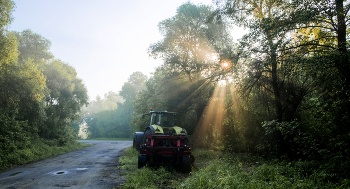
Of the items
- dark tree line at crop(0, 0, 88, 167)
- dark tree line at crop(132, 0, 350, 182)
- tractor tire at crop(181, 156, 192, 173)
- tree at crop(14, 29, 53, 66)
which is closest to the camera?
dark tree line at crop(132, 0, 350, 182)

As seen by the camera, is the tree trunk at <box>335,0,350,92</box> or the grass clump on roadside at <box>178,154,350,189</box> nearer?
the grass clump on roadside at <box>178,154,350,189</box>

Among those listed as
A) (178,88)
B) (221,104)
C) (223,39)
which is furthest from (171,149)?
(223,39)

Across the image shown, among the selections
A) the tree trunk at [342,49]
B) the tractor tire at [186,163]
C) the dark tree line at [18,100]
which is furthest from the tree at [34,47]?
the tree trunk at [342,49]

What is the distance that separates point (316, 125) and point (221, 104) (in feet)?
25.2

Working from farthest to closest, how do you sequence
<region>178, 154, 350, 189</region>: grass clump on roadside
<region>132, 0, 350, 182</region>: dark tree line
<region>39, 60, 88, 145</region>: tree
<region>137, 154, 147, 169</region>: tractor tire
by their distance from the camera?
<region>39, 60, 88, 145</region>: tree, <region>137, 154, 147, 169</region>: tractor tire, <region>132, 0, 350, 182</region>: dark tree line, <region>178, 154, 350, 189</region>: grass clump on roadside

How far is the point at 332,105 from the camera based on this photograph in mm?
6473

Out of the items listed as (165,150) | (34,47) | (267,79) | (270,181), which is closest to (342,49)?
(267,79)

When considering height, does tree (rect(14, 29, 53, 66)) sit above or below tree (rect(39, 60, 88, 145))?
above

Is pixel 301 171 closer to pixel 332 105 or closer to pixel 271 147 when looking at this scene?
pixel 332 105

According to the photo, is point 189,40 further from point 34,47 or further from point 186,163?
point 34,47

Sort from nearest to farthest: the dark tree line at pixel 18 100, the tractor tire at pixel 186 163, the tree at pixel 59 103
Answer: the tractor tire at pixel 186 163 < the dark tree line at pixel 18 100 < the tree at pixel 59 103

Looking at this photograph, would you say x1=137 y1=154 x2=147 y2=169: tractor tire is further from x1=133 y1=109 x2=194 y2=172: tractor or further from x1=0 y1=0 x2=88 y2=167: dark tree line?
x1=0 y1=0 x2=88 y2=167: dark tree line

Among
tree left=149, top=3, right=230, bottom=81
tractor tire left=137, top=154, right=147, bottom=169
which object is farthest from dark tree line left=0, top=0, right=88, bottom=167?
tree left=149, top=3, right=230, bottom=81

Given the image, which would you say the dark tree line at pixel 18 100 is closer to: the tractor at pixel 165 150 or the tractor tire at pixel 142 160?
the tractor tire at pixel 142 160
